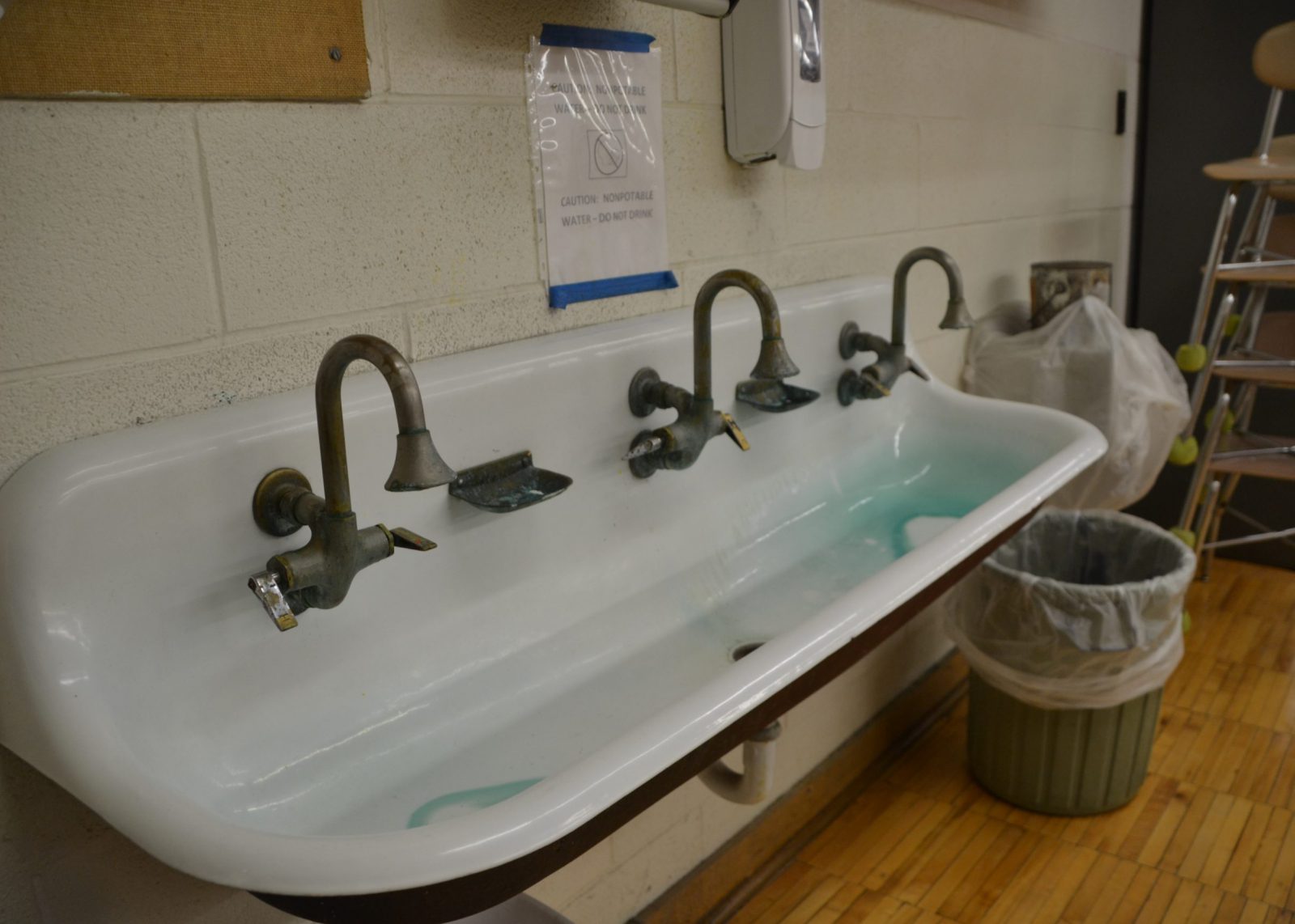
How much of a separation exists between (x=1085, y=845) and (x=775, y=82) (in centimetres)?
135

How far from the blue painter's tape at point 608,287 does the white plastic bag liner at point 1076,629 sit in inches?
31.3

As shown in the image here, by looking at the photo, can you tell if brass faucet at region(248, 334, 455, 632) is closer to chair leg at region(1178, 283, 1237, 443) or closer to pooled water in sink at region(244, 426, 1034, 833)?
pooled water in sink at region(244, 426, 1034, 833)

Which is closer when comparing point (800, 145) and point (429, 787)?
point (429, 787)

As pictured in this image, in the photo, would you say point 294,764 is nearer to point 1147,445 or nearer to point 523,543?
point 523,543

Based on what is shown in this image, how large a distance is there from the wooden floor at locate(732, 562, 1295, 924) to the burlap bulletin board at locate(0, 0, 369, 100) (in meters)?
1.35

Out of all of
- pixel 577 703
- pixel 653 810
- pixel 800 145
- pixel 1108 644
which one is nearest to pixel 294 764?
pixel 577 703

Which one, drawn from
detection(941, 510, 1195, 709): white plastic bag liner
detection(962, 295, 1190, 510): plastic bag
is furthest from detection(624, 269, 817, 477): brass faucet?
detection(962, 295, 1190, 510): plastic bag

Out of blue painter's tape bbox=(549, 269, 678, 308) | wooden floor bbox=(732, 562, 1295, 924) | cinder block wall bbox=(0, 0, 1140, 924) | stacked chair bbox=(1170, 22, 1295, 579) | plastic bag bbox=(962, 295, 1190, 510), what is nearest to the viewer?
cinder block wall bbox=(0, 0, 1140, 924)

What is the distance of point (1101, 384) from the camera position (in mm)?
1917

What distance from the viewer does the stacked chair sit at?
6.99ft

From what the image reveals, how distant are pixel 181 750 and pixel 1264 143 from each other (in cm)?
251

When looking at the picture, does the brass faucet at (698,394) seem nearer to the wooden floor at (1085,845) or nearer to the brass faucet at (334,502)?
the brass faucet at (334,502)

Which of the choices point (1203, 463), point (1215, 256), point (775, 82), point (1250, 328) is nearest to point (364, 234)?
point (775, 82)

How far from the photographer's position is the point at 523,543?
3.53 ft
